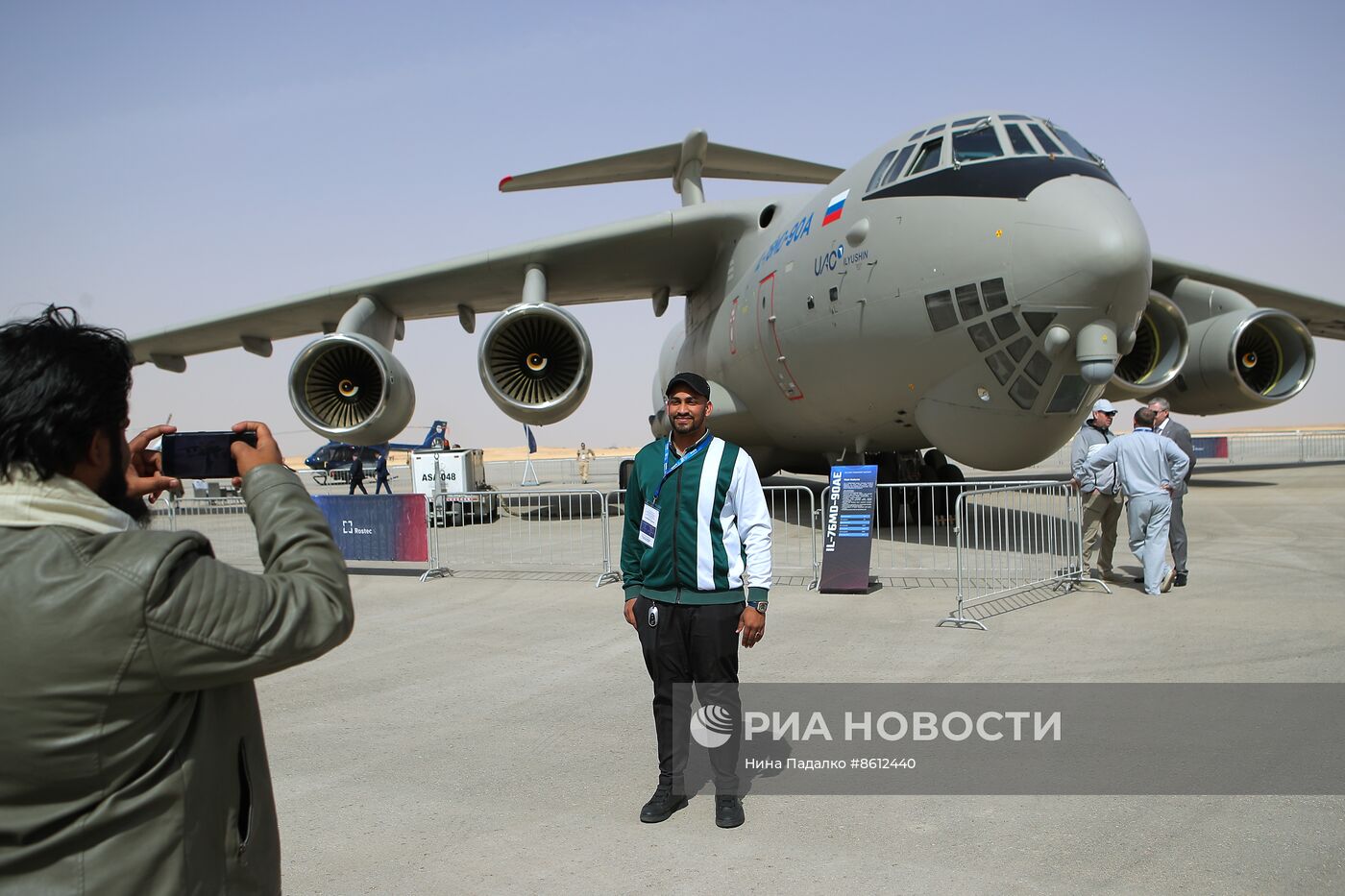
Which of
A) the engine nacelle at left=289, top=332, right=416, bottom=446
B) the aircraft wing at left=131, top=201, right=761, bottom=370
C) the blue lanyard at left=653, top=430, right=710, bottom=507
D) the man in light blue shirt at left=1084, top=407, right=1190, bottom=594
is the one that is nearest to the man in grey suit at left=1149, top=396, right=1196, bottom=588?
the man in light blue shirt at left=1084, top=407, right=1190, bottom=594

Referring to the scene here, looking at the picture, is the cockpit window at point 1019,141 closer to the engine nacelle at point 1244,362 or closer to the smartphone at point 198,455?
the smartphone at point 198,455

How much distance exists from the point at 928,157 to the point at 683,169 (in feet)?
26.7

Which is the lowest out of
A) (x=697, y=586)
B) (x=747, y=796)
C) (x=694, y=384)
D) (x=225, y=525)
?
(x=747, y=796)

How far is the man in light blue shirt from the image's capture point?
7.48 m

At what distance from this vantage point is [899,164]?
28.8 ft

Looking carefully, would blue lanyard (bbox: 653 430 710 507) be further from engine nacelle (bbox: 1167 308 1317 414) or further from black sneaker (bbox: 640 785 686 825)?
engine nacelle (bbox: 1167 308 1317 414)

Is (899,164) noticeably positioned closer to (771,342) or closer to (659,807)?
(771,342)

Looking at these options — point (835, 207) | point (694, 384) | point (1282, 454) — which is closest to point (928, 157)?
point (835, 207)

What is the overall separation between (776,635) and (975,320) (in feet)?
11.7

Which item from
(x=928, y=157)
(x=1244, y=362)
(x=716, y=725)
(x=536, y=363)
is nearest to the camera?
(x=716, y=725)

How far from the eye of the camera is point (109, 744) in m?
1.43

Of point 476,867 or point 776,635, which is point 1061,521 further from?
point 476,867

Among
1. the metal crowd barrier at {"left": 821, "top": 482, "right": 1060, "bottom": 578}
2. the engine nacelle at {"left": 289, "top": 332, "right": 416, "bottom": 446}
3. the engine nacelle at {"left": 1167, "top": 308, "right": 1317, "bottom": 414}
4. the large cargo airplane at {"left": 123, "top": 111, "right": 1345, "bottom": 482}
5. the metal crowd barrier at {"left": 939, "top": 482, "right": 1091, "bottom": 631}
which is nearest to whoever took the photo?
the metal crowd barrier at {"left": 939, "top": 482, "right": 1091, "bottom": 631}

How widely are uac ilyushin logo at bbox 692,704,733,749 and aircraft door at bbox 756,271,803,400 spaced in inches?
284
